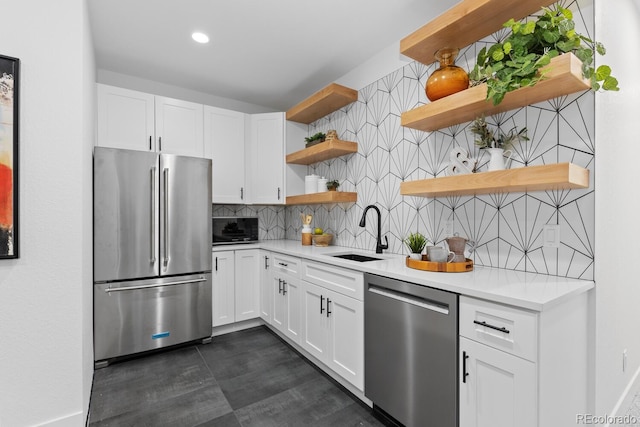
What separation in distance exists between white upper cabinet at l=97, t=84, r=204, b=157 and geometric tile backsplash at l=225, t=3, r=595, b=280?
1.41 m

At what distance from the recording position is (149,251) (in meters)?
2.65

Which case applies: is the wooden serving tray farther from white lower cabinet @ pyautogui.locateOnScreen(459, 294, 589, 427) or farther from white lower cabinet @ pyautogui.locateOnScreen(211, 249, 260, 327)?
white lower cabinet @ pyautogui.locateOnScreen(211, 249, 260, 327)

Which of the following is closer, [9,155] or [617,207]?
[9,155]

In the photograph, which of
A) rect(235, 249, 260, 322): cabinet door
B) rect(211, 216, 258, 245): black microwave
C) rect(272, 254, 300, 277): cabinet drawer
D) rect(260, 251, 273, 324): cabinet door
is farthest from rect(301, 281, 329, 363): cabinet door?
rect(211, 216, 258, 245): black microwave

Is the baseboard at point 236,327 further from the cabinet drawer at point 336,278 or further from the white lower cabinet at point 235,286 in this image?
the cabinet drawer at point 336,278

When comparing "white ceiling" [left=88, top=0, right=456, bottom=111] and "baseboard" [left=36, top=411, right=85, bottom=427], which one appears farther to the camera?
"white ceiling" [left=88, top=0, right=456, bottom=111]

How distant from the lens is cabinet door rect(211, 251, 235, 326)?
310 centimetres

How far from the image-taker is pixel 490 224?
1.93 meters

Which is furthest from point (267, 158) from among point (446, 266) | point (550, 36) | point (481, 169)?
point (550, 36)

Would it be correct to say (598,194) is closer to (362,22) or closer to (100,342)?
(362,22)

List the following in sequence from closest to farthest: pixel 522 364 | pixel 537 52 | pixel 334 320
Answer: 1. pixel 522 364
2. pixel 537 52
3. pixel 334 320

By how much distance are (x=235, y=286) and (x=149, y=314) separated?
0.82 metres

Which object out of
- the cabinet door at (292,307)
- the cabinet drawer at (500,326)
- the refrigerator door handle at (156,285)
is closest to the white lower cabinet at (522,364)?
the cabinet drawer at (500,326)

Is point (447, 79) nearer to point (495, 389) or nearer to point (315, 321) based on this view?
point (495, 389)
